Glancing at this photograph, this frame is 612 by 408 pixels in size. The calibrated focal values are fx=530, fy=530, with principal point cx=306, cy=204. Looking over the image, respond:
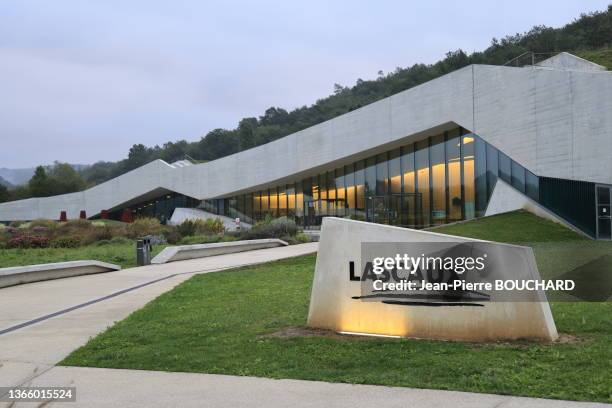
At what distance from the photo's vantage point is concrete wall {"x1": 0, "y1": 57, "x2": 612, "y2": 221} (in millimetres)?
23688

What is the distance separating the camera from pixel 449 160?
33.7 m

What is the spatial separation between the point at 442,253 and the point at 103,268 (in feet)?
47.3

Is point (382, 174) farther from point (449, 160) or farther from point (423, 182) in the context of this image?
point (449, 160)

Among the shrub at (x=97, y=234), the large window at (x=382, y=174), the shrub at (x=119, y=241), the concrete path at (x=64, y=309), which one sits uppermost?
the large window at (x=382, y=174)

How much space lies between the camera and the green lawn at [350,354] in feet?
16.4

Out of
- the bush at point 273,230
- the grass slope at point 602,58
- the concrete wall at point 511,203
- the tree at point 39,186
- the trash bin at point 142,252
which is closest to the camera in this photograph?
the trash bin at point 142,252

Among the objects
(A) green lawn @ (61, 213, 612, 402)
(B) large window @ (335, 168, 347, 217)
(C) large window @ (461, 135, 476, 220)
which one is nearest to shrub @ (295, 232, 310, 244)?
(C) large window @ (461, 135, 476, 220)

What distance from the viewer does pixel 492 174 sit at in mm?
30719

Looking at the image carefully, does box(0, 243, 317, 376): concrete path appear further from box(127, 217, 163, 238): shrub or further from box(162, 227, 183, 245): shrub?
box(127, 217, 163, 238): shrub

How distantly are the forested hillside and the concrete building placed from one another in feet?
40.3

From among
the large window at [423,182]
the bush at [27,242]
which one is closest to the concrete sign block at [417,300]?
the bush at [27,242]

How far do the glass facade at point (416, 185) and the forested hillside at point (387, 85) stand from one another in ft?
41.5

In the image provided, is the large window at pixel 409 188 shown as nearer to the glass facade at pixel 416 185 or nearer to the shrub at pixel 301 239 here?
the glass facade at pixel 416 185

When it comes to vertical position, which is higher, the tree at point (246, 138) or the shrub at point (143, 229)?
the tree at point (246, 138)
